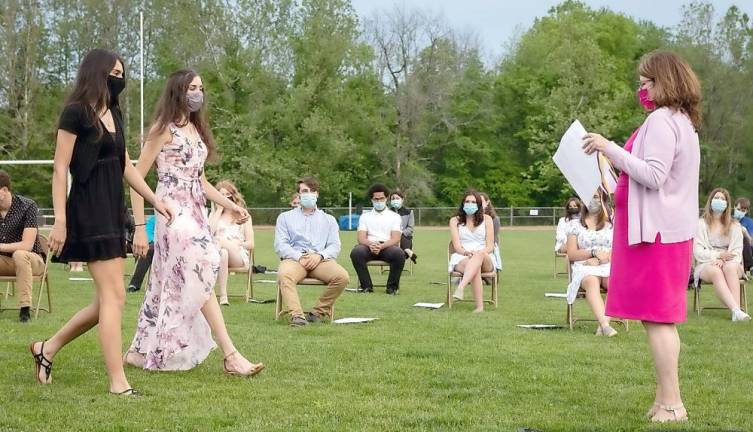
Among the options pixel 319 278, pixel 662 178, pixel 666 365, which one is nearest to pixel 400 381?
pixel 666 365

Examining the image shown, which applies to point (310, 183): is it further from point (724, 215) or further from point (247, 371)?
point (724, 215)

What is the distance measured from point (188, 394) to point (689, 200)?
9.75 feet

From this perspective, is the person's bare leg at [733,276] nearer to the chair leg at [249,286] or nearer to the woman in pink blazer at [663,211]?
the chair leg at [249,286]

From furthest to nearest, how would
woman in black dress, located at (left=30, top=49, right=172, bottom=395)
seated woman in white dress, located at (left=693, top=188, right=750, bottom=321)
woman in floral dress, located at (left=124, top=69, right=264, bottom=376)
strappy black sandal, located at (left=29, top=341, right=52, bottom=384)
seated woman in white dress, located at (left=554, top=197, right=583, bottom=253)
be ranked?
seated woman in white dress, located at (left=554, top=197, right=583, bottom=253) < seated woman in white dress, located at (left=693, top=188, right=750, bottom=321) < woman in floral dress, located at (left=124, top=69, right=264, bottom=376) < strappy black sandal, located at (left=29, top=341, right=52, bottom=384) < woman in black dress, located at (left=30, top=49, right=172, bottom=395)

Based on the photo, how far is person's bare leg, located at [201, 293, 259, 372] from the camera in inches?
244

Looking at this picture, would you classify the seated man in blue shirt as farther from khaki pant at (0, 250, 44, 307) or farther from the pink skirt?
the pink skirt

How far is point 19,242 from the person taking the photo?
9477mm

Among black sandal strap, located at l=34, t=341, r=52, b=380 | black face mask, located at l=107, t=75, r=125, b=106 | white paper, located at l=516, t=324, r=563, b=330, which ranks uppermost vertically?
black face mask, located at l=107, t=75, r=125, b=106

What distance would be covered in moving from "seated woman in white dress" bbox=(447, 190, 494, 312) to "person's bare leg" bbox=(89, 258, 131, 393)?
5.80 m

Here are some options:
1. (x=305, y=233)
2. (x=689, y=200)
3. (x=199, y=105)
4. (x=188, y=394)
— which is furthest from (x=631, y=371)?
(x=305, y=233)

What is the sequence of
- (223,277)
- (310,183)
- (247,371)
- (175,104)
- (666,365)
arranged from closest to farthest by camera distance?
1. (666,365)
2. (247,371)
3. (175,104)
4. (310,183)
5. (223,277)

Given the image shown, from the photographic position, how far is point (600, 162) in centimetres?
554

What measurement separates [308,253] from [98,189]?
4484 millimetres

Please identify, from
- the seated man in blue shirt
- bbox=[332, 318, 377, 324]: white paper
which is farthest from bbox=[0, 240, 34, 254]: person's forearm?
bbox=[332, 318, 377, 324]: white paper
